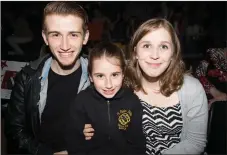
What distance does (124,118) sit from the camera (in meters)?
1.75

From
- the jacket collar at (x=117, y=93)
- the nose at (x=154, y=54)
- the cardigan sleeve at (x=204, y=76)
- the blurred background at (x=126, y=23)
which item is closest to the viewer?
the nose at (x=154, y=54)

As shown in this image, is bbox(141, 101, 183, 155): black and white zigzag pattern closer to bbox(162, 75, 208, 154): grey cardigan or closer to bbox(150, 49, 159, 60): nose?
bbox(162, 75, 208, 154): grey cardigan

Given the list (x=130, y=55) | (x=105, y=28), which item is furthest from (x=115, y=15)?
(x=130, y=55)

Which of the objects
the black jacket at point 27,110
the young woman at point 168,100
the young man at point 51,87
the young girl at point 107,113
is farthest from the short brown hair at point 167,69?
the black jacket at point 27,110

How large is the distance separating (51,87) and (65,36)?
0.40m

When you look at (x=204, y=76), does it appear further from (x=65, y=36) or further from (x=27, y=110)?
(x=27, y=110)

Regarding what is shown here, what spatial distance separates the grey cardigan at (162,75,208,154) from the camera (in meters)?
1.72

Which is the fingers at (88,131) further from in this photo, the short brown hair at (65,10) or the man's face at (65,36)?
the short brown hair at (65,10)

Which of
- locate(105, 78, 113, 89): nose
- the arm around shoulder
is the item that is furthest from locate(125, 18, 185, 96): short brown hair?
the arm around shoulder

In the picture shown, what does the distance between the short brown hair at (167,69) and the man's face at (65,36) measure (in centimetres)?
39

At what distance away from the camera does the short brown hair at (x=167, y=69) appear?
5.60ft

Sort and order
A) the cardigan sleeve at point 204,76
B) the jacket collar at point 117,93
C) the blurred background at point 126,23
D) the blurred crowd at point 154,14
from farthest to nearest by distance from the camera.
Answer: the blurred crowd at point 154,14
the blurred background at point 126,23
the cardigan sleeve at point 204,76
the jacket collar at point 117,93

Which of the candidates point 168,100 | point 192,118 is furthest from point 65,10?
point 192,118

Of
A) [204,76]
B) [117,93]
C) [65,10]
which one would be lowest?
[117,93]
